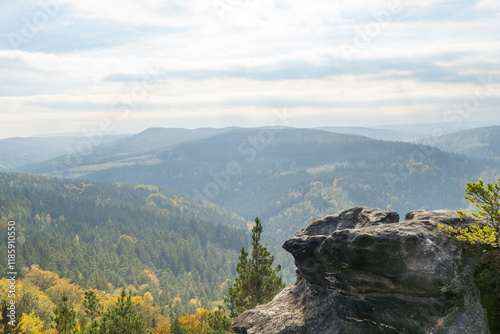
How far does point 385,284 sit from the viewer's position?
18.3 meters

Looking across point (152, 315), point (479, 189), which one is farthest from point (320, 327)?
point (152, 315)

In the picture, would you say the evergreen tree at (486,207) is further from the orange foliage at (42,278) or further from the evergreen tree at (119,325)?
the orange foliage at (42,278)

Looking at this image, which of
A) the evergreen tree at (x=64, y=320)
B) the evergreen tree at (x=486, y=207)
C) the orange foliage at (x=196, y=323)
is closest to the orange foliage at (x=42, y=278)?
the orange foliage at (x=196, y=323)

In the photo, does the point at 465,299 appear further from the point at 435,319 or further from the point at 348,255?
the point at 348,255

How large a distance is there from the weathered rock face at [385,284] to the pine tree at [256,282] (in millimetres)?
Result: 16661

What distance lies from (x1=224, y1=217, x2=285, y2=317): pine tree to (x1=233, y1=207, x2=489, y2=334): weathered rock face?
16661mm

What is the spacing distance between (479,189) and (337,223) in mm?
10746

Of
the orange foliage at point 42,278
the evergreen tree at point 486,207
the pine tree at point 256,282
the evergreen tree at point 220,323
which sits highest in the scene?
the evergreen tree at point 486,207

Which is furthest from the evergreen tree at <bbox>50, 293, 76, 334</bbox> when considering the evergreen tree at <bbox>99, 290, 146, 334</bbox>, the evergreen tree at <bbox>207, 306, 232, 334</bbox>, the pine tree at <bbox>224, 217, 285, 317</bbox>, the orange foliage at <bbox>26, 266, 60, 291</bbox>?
the orange foliage at <bbox>26, 266, 60, 291</bbox>

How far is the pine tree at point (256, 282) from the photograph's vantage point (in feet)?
128

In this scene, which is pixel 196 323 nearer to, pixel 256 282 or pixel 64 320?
pixel 256 282

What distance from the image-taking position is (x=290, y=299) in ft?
77.2

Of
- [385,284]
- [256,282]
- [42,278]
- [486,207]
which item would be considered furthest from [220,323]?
[42,278]

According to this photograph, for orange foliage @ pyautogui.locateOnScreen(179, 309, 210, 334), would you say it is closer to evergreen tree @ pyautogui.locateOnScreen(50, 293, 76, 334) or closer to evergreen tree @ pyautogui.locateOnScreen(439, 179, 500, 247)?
evergreen tree @ pyautogui.locateOnScreen(50, 293, 76, 334)
